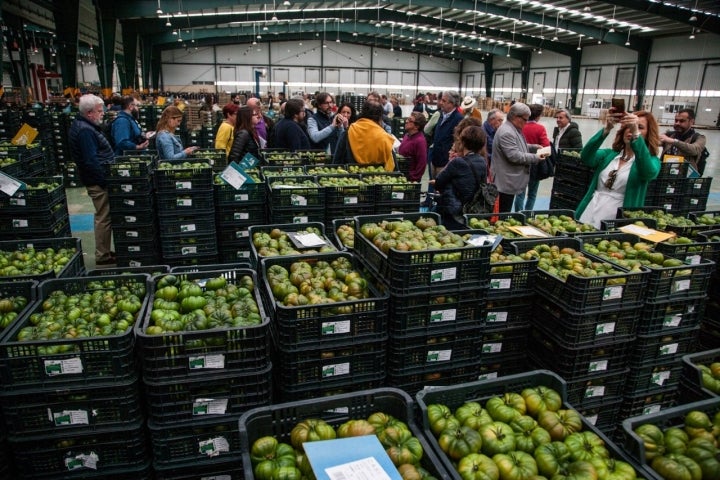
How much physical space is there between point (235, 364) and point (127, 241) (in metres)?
3.48

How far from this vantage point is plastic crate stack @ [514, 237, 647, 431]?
8.89ft

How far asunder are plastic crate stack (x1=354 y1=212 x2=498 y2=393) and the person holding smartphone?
90.0 inches

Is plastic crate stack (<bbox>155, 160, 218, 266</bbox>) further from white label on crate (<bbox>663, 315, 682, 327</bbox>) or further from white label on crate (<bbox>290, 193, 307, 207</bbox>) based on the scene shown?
white label on crate (<bbox>663, 315, 682, 327</bbox>)

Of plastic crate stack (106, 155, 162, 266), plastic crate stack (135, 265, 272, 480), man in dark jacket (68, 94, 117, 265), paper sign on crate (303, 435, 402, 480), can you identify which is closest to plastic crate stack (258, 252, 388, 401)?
plastic crate stack (135, 265, 272, 480)

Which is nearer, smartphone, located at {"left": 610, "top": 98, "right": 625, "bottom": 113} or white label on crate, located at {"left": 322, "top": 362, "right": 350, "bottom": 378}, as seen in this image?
white label on crate, located at {"left": 322, "top": 362, "right": 350, "bottom": 378}

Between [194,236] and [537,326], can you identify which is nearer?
[537,326]

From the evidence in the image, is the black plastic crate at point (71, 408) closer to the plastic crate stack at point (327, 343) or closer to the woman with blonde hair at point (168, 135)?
the plastic crate stack at point (327, 343)

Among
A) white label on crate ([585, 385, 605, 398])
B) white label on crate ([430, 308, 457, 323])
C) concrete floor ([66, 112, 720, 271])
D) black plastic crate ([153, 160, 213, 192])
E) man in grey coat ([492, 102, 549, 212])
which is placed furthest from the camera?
concrete floor ([66, 112, 720, 271])

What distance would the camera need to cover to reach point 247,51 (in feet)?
123

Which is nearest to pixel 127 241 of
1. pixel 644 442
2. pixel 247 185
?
pixel 247 185

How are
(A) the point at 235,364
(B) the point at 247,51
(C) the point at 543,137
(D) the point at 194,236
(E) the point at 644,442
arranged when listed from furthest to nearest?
(B) the point at 247,51 < (C) the point at 543,137 < (D) the point at 194,236 < (A) the point at 235,364 < (E) the point at 644,442

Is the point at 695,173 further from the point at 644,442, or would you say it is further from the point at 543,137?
the point at 644,442

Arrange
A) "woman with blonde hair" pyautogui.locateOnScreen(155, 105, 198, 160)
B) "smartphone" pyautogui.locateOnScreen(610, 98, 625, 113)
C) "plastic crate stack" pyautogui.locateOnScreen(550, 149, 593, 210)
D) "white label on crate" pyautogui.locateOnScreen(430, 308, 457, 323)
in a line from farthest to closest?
"plastic crate stack" pyautogui.locateOnScreen(550, 149, 593, 210) → "woman with blonde hair" pyautogui.locateOnScreen(155, 105, 198, 160) → "smartphone" pyautogui.locateOnScreen(610, 98, 625, 113) → "white label on crate" pyautogui.locateOnScreen(430, 308, 457, 323)

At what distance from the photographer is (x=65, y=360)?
7.03 feet
